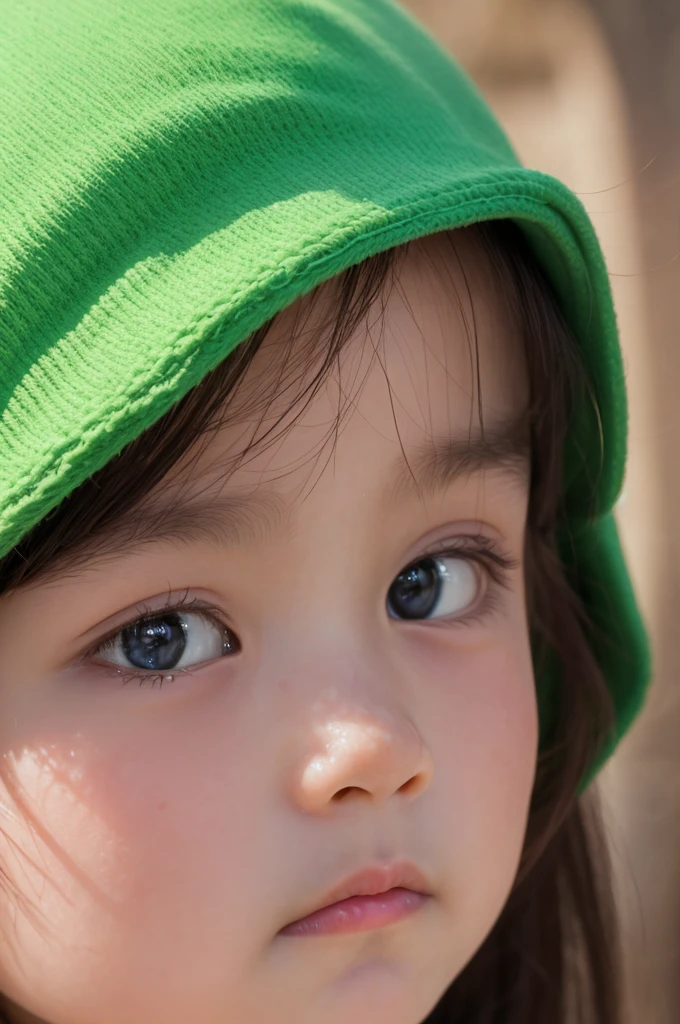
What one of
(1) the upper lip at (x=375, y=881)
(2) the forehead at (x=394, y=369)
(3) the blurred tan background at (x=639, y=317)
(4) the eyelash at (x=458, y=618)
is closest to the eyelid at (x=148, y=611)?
(4) the eyelash at (x=458, y=618)

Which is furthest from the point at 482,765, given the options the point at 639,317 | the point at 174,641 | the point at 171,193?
the point at 639,317

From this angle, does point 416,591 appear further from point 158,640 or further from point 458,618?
point 158,640

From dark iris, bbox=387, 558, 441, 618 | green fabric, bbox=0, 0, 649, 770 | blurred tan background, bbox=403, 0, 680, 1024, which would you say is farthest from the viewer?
blurred tan background, bbox=403, 0, 680, 1024

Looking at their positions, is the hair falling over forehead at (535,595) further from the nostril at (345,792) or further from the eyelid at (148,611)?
the nostril at (345,792)

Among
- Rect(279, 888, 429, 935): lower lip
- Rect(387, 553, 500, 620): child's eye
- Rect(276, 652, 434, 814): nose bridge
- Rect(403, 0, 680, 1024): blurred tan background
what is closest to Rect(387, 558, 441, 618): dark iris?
Rect(387, 553, 500, 620): child's eye

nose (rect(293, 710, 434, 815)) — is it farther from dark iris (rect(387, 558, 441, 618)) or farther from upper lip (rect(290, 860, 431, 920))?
dark iris (rect(387, 558, 441, 618))

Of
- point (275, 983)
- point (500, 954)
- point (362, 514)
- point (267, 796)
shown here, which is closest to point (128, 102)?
point (362, 514)

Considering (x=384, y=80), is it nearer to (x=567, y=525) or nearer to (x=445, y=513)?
(x=445, y=513)
